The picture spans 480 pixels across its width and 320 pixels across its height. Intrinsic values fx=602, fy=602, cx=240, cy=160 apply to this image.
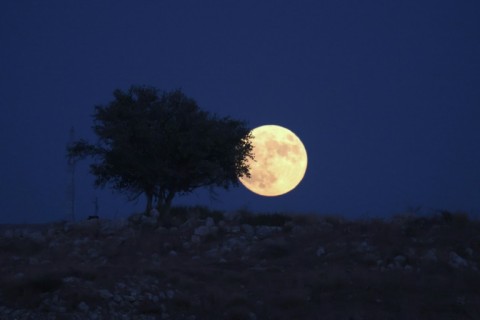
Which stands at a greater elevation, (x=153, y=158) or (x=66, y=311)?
(x=153, y=158)

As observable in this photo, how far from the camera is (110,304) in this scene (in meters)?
13.8

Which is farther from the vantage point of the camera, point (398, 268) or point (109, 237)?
point (109, 237)

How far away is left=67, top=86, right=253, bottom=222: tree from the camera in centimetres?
3203

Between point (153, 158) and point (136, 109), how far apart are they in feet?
10.3

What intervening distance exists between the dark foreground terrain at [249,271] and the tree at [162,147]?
20.3 ft

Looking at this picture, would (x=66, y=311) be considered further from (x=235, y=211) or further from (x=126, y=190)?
(x=126, y=190)

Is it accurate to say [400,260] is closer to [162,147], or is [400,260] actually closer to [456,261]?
[456,261]

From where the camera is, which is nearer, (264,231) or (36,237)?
(36,237)

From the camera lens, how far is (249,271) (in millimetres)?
17781

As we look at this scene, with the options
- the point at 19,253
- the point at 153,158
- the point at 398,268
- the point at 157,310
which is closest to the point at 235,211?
the point at 153,158

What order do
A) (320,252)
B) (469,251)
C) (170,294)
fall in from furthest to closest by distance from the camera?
(320,252), (469,251), (170,294)

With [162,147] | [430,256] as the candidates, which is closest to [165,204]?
[162,147]

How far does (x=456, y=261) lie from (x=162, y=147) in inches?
715

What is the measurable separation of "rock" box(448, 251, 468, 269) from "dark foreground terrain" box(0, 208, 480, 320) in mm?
39
